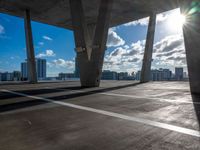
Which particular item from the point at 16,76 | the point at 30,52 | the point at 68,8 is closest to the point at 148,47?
the point at 68,8

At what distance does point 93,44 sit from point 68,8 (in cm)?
1021

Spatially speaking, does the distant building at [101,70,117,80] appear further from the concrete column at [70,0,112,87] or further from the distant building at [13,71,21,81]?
the concrete column at [70,0,112,87]

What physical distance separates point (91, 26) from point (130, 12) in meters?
7.76

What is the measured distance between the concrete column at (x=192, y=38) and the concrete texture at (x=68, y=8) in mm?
11458

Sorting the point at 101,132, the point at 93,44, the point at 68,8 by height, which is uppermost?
the point at 68,8

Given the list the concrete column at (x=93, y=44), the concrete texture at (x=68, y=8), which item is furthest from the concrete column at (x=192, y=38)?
the concrete texture at (x=68, y=8)

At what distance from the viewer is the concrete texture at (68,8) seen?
2003 cm

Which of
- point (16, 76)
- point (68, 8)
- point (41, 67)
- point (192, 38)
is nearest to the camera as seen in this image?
point (192, 38)

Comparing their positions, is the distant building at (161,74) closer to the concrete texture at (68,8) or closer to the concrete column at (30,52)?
the concrete texture at (68,8)

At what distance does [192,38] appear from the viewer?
9.37 m

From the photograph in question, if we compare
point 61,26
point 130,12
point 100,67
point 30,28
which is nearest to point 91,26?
point 61,26

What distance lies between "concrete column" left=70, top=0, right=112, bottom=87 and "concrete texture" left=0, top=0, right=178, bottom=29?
6189 mm

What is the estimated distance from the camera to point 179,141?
286 cm

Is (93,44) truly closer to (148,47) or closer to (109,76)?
(148,47)
